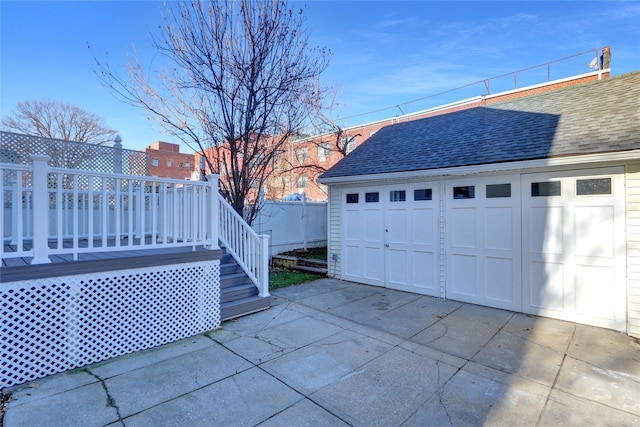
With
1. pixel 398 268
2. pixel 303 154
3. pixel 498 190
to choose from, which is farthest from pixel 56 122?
pixel 498 190

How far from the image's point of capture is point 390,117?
64.5 ft

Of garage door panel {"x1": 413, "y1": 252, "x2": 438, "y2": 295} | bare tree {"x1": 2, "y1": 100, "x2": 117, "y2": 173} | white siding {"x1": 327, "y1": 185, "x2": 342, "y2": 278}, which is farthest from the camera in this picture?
bare tree {"x1": 2, "y1": 100, "x2": 117, "y2": 173}

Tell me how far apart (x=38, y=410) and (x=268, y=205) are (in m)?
7.06

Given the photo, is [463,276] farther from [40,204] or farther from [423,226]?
[40,204]

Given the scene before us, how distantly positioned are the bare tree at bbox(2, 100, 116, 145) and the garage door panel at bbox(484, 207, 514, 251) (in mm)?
14485

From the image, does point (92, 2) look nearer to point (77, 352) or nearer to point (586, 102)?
point (77, 352)

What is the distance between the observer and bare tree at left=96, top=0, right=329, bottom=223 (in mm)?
5883

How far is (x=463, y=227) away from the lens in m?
5.54

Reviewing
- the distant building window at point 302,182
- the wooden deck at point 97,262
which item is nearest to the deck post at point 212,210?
the wooden deck at point 97,262

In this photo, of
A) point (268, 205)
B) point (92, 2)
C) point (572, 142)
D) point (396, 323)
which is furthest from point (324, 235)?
point (92, 2)

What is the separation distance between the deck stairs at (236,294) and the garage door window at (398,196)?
10.9 feet

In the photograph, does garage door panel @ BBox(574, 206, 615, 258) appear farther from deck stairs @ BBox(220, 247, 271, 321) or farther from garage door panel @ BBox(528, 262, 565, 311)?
Result: deck stairs @ BBox(220, 247, 271, 321)

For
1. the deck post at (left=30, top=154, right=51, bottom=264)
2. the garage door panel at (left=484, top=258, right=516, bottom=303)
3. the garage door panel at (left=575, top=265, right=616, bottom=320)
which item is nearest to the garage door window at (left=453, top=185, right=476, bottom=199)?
the garage door panel at (left=484, top=258, right=516, bottom=303)

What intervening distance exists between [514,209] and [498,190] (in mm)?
412
